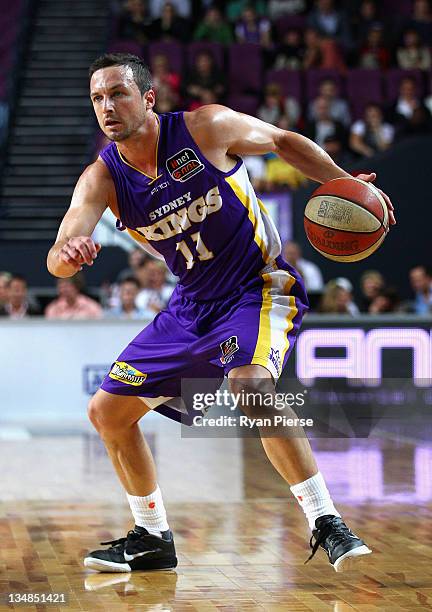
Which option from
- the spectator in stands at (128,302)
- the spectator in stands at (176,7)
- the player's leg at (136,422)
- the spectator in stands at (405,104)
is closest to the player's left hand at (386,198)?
the player's leg at (136,422)

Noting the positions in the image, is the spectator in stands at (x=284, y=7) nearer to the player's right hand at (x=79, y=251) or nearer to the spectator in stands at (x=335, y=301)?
the spectator in stands at (x=335, y=301)

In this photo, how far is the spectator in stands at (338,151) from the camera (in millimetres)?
12312

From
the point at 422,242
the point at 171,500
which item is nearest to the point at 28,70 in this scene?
the point at 422,242

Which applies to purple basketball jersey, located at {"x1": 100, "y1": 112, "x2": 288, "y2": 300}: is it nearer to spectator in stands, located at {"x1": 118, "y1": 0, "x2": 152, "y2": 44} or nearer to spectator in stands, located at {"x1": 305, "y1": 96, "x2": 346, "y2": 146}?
spectator in stands, located at {"x1": 305, "y1": 96, "x2": 346, "y2": 146}

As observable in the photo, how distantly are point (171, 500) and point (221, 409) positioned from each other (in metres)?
3.90

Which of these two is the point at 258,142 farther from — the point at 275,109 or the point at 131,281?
the point at 275,109

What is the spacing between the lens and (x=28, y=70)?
15.7 m

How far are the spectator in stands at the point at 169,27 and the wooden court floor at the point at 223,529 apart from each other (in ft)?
25.9

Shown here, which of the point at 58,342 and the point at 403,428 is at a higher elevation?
the point at 58,342

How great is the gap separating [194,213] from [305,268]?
7.21 m

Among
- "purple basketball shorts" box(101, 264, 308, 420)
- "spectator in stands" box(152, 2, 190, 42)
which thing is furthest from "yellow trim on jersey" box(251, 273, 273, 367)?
"spectator in stands" box(152, 2, 190, 42)

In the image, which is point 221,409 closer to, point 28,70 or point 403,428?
point 403,428

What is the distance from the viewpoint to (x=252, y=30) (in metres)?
14.9

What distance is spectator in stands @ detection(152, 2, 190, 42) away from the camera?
1482 centimetres
